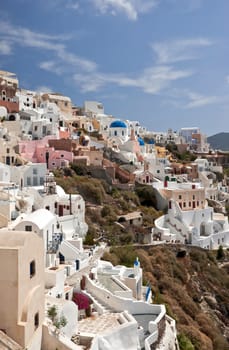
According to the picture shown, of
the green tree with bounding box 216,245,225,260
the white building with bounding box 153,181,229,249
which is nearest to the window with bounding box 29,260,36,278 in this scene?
the white building with bounding box 153,181,229,249

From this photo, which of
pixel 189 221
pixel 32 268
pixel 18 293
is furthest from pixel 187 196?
pixel 18 293

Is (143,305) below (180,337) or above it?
above

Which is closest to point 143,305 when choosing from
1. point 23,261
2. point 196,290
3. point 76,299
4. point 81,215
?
point 76,299

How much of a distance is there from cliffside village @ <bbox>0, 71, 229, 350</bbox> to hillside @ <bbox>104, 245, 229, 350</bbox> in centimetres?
180

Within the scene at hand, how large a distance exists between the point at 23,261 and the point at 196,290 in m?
20.5

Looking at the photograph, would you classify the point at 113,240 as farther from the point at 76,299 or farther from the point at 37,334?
the point at 37,334

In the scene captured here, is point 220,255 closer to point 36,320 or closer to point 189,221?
point 189,221

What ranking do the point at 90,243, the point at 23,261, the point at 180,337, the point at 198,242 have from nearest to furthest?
the point at 23,261, the point at 180,337, the point at 90,243, the point at 198,242

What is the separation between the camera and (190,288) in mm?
28734

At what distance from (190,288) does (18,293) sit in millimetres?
20023

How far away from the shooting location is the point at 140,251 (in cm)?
2839

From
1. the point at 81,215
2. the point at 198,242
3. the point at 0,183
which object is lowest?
the point at 198,242

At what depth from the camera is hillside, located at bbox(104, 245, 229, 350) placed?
22.9 m

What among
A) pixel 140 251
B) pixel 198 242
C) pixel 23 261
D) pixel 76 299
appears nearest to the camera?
pixel 23 261
